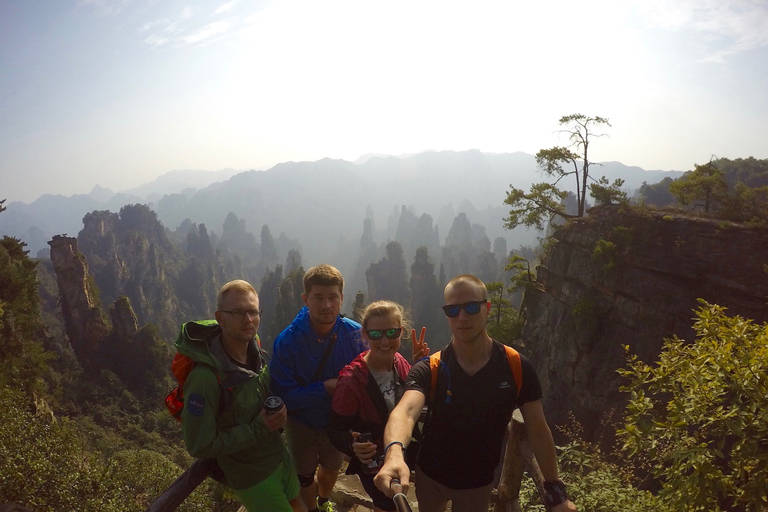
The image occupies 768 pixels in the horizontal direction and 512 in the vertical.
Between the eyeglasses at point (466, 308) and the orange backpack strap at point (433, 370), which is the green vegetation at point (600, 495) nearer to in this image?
the orange backpack strap at point (433, 370)

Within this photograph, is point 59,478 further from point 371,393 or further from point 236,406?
point 371,393

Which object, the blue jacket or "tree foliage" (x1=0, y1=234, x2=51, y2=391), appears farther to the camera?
"tree foliage" (x1=0, y1=234, x2=51, y2=391)

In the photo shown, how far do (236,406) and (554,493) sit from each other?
2.28 metres

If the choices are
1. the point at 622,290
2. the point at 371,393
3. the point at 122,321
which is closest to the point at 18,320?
the point at 122,321

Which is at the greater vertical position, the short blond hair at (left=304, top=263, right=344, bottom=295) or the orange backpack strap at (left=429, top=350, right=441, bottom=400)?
the short blond hair at (left=304, top=263, right=344, bottom=295)

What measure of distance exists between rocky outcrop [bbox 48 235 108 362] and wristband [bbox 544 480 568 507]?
46670 millimetres

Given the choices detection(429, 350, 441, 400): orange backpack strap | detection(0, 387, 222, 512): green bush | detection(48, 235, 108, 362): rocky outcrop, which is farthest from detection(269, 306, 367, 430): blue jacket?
detection(48, 235, 108, 362): rocky outcrop

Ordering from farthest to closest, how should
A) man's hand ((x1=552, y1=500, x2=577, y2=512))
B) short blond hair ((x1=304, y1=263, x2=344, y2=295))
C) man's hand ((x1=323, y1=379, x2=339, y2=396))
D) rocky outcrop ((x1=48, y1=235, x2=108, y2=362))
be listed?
rocky outcrop ((x1=48, y1=235, x2=108, y2=362))
short blond hair ((x1=304, y1=263, x2=344, y2=295))
man's hand ((x1=323, y1=379, x2=339, y2=396))
man's hand ((x1=552, y1=500, x2=577, y2=512))

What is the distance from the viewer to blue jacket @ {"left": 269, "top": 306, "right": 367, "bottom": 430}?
130 inches

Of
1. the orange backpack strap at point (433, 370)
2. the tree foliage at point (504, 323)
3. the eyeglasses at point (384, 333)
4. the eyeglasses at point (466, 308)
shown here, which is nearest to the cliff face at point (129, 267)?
the tree foliage at point (504, 323)

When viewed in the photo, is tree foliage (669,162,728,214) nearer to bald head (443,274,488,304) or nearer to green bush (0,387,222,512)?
bald head (443,274,488,304)

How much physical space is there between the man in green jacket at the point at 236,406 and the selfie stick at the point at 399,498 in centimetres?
119

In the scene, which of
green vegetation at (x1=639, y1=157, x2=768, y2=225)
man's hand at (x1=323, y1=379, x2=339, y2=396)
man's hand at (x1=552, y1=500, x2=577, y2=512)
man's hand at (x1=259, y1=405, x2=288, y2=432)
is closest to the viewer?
man's hand at (x1=552, y1=500, x2=577, y2=512)

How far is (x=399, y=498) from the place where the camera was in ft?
6.05
